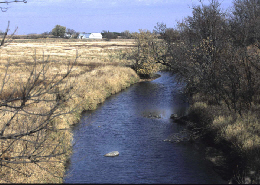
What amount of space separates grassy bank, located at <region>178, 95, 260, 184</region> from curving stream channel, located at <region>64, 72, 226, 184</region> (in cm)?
65

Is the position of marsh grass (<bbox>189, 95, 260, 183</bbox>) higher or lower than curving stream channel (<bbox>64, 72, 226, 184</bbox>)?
higher

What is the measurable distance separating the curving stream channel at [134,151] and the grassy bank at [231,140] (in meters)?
0.65

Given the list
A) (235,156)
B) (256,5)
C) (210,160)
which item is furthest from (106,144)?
(256,5)

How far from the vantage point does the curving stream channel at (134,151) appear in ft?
33.3

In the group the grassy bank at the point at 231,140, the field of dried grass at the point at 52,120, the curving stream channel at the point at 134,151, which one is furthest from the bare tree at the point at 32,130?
the grassy bank at the point at 231,140

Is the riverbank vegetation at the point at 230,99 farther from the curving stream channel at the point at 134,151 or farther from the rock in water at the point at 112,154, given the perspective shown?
the rock in water at the point at 112,154

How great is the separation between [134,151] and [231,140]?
4.25 m

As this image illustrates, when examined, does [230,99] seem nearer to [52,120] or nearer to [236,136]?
[236,136]

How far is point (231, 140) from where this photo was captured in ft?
39.7

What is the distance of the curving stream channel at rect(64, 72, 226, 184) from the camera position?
1015cm

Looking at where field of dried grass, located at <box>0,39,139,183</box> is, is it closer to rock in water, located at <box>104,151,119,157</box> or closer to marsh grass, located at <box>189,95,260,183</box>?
A: rock in water, located at <box>104,151,119,157</box>

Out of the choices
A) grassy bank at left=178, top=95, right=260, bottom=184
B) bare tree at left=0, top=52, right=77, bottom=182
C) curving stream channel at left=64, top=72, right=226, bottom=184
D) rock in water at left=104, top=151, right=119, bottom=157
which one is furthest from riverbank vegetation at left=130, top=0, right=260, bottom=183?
bare tree at left=0, top=52, right=77, bottom=182

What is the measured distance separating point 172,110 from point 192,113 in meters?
2.65

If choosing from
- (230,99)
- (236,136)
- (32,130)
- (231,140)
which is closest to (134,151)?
(231,140)
